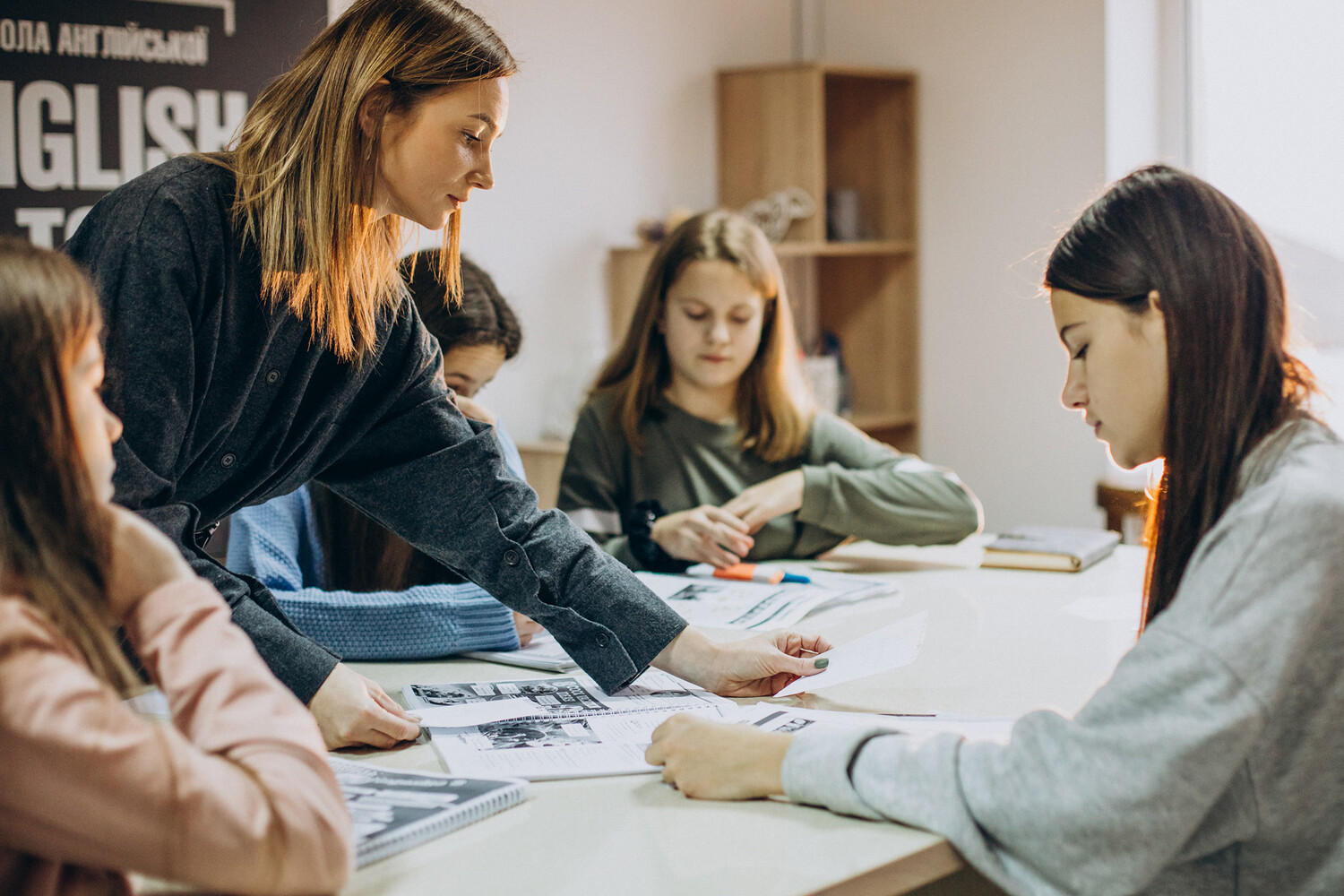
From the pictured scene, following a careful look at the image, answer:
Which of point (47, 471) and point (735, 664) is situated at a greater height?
point (47, 471)

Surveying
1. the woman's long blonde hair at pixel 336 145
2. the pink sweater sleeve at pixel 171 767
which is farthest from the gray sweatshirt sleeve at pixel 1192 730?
the woman's long blonde hair at pixel 336 145

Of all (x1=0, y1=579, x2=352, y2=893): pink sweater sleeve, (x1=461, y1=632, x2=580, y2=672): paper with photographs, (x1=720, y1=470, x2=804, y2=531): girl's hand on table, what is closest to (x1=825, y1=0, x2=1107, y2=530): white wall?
(x1=720, y1=470, x2=804, y2=531): girl's hand on table

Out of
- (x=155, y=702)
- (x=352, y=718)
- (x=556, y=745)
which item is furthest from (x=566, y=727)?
(x=155, y=702)

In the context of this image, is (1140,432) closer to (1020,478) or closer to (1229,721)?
(1229,721)

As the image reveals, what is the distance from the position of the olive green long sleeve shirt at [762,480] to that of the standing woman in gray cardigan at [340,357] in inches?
28.7

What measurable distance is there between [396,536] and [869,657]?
73 centimetres

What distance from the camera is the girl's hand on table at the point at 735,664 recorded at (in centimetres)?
135

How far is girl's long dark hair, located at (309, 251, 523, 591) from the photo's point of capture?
71.8 inches

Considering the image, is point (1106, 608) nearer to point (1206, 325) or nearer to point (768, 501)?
point (768, 501)

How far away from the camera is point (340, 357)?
1.29 m

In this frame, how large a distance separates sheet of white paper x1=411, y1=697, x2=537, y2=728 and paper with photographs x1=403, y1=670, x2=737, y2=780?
1cm

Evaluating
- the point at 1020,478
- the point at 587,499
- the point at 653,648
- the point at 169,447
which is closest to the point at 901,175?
the point at 1020,478

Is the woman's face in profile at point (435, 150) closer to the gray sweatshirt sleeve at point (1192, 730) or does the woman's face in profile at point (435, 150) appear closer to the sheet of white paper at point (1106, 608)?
the gray sweatshirt sleeve at point (1192, 730)

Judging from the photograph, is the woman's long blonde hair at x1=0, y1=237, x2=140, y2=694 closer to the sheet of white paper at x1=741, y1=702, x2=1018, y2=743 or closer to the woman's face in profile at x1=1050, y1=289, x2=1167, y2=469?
the sheet of white paper at x1=741, y1=702, x2=1018, y2=743
